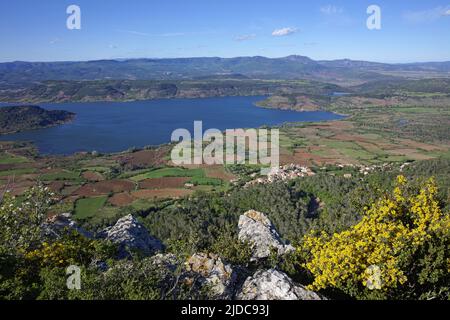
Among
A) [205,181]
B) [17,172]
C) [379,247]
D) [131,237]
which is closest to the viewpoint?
[379,247]

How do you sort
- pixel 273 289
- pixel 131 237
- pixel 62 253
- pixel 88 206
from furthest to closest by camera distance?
pixel 88 206
pixel 131 237
pixel 62 253
pixel 273 289

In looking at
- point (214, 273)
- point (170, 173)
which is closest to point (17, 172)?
point (170, 173)

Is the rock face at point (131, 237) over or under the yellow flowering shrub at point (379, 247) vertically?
under

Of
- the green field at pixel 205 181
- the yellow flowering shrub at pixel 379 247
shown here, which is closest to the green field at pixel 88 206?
the green field at pixel 205 181

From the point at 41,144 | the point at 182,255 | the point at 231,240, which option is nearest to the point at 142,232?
the point at 231,240

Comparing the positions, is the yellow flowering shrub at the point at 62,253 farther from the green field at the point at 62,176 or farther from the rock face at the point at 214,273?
the green field at the point at 62,176

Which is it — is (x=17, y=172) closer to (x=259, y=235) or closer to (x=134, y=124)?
(x=134, y=124)

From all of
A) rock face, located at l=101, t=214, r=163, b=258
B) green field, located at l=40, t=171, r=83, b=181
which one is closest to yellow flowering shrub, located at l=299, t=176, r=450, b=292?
rock face, located at l=101, t=214, r=163, b=258
